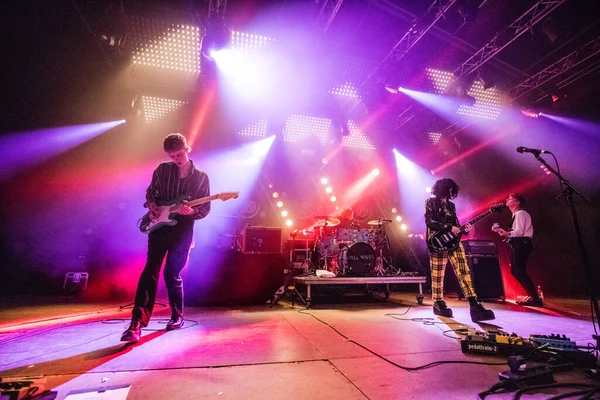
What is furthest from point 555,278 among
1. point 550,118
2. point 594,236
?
point 550,118

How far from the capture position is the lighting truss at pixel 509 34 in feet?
16.7

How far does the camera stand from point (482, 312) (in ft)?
12.4

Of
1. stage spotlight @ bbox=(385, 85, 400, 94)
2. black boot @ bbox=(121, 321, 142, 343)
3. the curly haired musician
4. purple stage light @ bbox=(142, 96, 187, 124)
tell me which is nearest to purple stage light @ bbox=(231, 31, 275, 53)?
purple stage light @ bbox=(142, 96, 187, 124)

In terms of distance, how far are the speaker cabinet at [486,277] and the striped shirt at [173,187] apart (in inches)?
226

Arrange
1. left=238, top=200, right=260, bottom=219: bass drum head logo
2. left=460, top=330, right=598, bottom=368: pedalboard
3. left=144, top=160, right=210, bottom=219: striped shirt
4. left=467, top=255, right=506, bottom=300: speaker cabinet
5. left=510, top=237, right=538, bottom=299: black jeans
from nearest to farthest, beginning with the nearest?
left=460, top=330, right=598, bottom=368: pedalboard, left=144, top=160, right=210, bottom=219: striped shirt, left=510, top=237, right=538, bottom=299: black jeans, left=467, top=255, right=506, bottom=300: speaker cabinet, left=238, top=200, right=260, bottom=219: bass drum head logo

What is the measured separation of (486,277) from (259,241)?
4.94 metres

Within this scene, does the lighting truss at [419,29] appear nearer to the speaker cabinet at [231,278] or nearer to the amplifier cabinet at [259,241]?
the amplifier cabinet at [259,241]

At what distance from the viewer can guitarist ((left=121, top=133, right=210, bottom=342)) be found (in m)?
2.92

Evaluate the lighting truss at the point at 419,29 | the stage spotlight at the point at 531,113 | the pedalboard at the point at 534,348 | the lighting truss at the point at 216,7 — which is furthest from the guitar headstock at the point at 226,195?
the stage spotlight at the point at 531,113

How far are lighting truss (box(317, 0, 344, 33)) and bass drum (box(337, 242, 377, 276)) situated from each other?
459 cm

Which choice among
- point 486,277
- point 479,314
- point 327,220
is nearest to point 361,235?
point 327,220

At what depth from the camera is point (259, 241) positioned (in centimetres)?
514

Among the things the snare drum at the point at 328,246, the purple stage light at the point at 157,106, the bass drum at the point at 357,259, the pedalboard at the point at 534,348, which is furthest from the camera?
the purple stage light at the point at 157,106

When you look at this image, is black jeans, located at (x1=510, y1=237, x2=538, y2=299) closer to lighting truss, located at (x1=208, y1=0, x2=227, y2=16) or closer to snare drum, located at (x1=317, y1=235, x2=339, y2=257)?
snare drum, located at (x1=317, y1=235, x2=339, y2=257)
